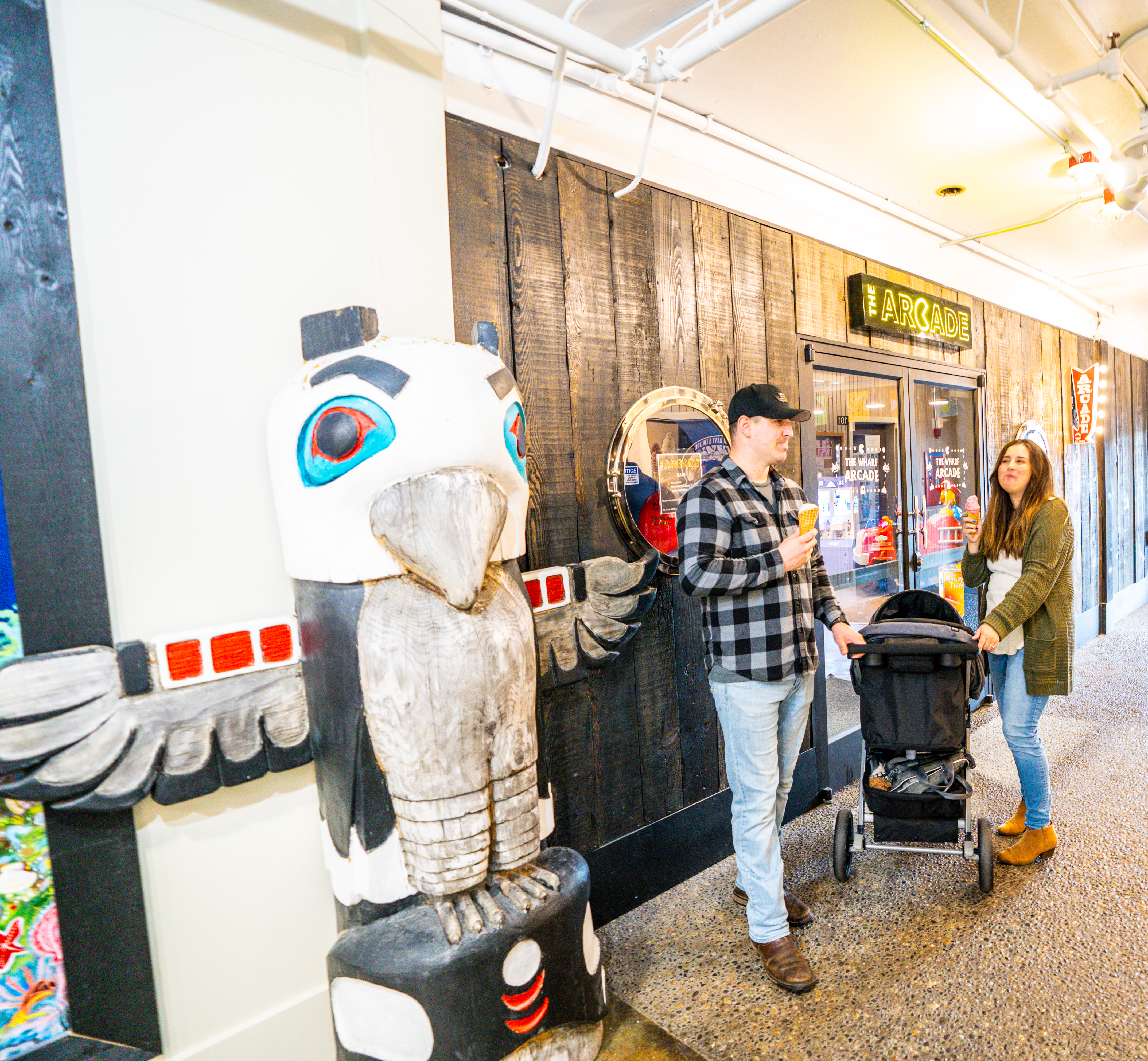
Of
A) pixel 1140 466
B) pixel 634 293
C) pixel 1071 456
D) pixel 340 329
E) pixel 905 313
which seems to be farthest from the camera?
pixel 1140 466

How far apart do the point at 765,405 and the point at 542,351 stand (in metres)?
0.72

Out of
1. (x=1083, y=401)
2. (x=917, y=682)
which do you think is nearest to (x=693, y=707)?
(x=917, y=682)

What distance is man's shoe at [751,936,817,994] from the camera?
76.4 inches

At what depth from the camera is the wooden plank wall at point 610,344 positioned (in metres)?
2.11

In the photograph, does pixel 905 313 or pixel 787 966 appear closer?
pixel 787 966

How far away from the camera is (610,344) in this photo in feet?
7.76

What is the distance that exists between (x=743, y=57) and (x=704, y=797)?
104 inches

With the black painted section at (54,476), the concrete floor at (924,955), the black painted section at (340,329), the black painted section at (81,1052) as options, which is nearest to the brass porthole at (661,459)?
the black painted section at (340,329)

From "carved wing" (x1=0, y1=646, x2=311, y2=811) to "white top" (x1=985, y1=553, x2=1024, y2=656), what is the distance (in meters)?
2.35

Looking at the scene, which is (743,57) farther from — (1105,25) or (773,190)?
(1105,25)

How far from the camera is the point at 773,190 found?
301 centimetres

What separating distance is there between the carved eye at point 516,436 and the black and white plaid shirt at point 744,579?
2.14ft

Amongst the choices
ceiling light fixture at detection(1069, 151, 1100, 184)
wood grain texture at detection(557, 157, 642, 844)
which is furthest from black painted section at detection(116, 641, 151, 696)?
ceiling light fixture at detection(1069, 151, 1100, 184)

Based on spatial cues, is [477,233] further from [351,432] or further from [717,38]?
[351,432]
